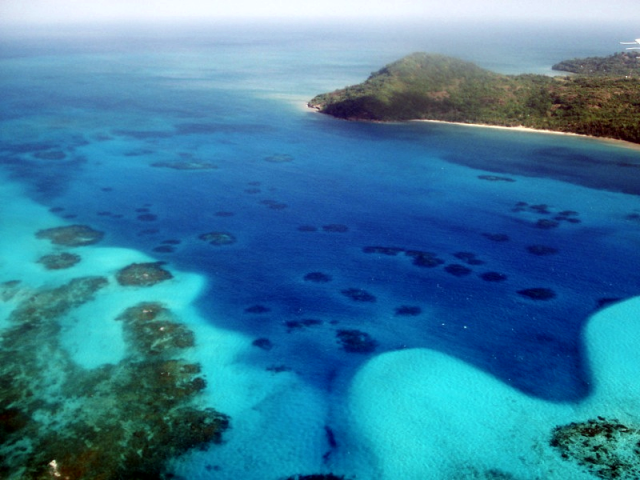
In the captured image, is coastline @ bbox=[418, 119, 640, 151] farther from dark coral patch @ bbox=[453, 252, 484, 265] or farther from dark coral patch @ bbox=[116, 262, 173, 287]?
dark coral patch @ bbox=[116, 262, 173, 287]

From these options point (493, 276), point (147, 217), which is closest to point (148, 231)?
point (147, 217)

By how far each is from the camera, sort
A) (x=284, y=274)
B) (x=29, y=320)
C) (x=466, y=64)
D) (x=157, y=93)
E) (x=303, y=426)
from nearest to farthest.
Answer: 1. (x=303, y=426)
2. (x=29, y=320)
3. (x=284, y=274)
4. (x=466, y=64)
5. (x=157, y=93)

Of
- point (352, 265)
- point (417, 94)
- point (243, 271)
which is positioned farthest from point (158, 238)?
point (417, 94)

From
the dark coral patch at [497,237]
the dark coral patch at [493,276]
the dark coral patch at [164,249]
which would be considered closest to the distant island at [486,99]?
the dark coral patch at [497,237]

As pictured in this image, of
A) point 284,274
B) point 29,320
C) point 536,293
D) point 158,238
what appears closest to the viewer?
point 29,320

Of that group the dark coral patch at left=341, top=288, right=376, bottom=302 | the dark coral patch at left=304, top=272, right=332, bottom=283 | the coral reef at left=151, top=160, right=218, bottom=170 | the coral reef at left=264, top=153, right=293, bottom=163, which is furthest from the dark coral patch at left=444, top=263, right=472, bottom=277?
the coral reef at left=151, top=160, right=218, bottom=170

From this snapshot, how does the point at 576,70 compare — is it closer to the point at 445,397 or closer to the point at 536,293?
the point at 536,293

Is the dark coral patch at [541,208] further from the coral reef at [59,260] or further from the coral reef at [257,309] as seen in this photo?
the coral reef at [59,260]
